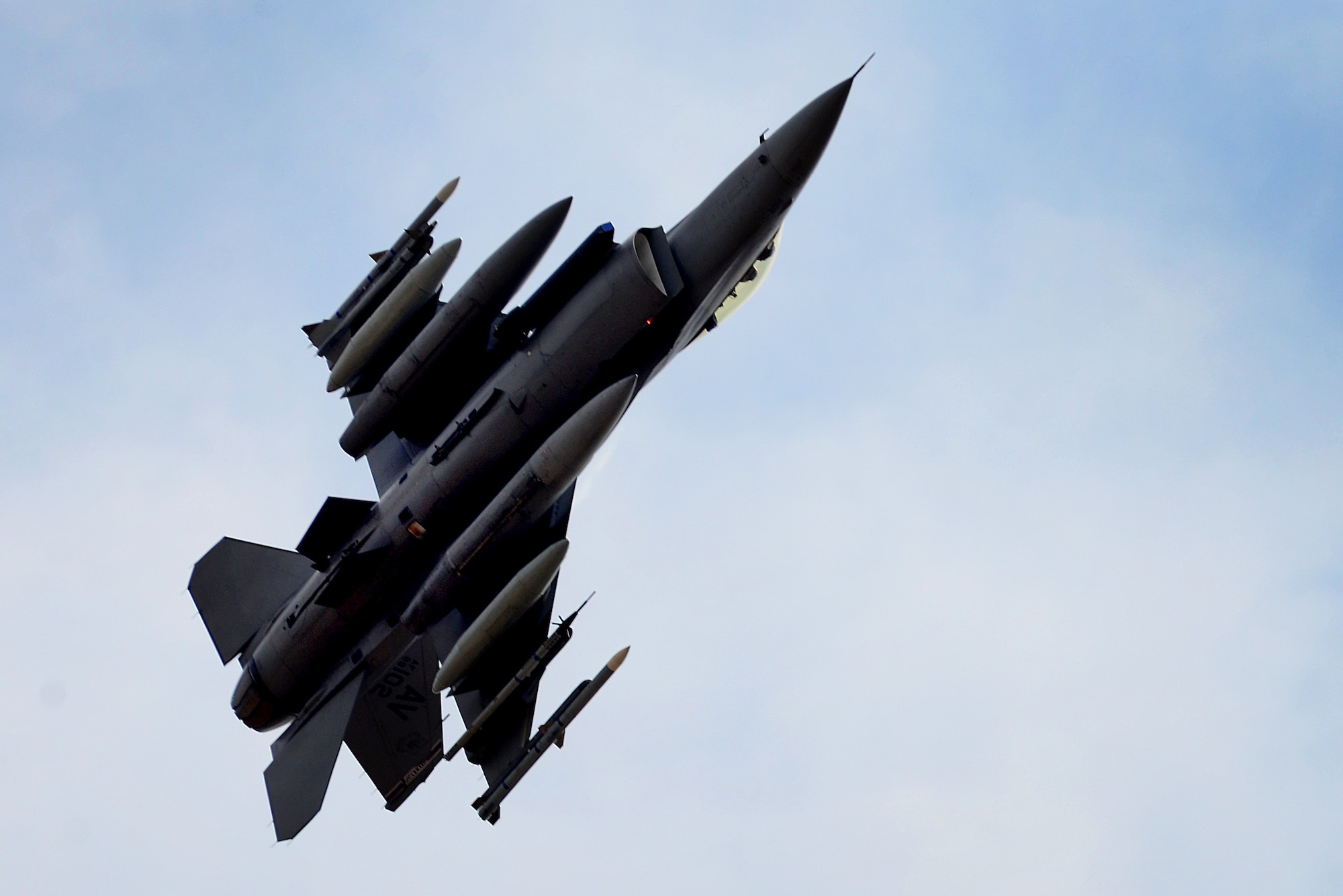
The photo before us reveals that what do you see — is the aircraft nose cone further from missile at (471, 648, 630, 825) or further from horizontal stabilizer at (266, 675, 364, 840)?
horizontal stabilizer at (266, 675, 364, 840)

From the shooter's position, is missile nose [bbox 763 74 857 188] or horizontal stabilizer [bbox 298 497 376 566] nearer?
missile nose [bbox 763 74 857 188]

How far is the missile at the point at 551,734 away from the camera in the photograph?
699 inches

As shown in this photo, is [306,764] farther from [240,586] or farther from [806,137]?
[806,137]

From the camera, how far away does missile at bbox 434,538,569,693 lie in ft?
55.0

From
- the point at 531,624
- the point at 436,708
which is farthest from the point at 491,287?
the point at 436,708

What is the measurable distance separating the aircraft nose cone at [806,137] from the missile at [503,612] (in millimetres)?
6743

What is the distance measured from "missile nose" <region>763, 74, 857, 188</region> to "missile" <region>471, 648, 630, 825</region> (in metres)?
8.07

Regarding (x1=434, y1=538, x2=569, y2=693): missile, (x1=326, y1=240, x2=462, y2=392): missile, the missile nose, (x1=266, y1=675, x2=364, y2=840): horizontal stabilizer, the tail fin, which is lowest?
(x1=266, y1=675, x2=364, y2=840): horizontal stabilizer

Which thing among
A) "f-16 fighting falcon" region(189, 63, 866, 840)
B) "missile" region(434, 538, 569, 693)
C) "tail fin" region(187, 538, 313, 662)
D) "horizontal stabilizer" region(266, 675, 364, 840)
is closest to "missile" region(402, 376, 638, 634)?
"f-16 fighting falcon" region(189, 63, 866, 840)

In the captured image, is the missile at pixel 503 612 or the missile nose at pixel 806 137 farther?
the missile at pixel 503 612

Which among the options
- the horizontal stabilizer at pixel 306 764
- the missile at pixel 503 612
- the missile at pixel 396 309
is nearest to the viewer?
the missile at pixel 503 612

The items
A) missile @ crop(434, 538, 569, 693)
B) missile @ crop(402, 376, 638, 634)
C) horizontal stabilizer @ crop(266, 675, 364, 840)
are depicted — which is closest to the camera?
missile @ crop(402, 376, 638, 634)

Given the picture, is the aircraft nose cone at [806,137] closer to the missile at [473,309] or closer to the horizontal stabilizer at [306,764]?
the missile at [473,309]

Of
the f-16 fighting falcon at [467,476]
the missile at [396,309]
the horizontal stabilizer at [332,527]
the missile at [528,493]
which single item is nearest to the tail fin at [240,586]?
the f-16 fighting falcon at [467,476]
